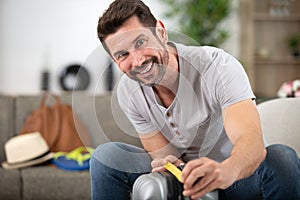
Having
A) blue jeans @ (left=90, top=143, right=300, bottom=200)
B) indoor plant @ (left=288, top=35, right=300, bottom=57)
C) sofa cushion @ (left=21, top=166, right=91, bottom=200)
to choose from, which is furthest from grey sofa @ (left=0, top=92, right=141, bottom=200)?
indoor plant @ (left=288, top=35, right=300, bottom=57)

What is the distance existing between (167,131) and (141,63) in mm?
172

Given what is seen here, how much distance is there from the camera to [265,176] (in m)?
1.09

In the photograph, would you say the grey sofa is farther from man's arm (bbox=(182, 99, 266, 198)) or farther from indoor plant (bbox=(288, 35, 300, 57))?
indoor plant (bbox=(288, 35, 300, 57))

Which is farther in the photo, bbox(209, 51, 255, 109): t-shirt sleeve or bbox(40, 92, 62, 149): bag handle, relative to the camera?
bbox(40, 92, 62, 149): bag handle

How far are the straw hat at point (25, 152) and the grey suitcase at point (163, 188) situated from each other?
1758mm

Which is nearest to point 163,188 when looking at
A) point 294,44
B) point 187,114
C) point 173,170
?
point 173,170

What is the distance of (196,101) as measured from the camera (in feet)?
2.94

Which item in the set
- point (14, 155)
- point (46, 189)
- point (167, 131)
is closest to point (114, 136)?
point (167, 131)

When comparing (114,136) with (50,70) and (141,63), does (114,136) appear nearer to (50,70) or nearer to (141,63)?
(141,63)

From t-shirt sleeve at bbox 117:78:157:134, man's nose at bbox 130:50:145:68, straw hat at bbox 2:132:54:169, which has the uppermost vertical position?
man's nose at bbox 130:50:145:68

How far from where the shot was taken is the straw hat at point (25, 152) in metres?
2.52

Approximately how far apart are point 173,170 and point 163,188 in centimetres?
4

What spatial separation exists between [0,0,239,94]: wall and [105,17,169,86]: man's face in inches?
128

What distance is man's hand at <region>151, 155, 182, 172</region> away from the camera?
0.89 metres
